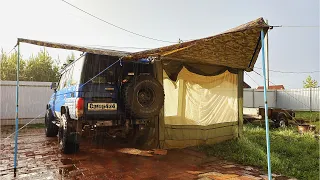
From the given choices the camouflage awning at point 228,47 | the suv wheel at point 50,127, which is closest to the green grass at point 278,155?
the camouflage awning at point 228,47

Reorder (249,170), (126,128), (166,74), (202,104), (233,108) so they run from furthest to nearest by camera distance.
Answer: (233,108)
(202,104)
(166,74)
(126,128)
(249,170)

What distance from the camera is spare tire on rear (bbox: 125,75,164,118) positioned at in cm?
533

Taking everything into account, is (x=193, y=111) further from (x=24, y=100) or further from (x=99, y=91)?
(x=24, y=100)

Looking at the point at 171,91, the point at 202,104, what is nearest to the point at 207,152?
the point at 202,104

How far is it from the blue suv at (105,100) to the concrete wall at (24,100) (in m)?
8.04

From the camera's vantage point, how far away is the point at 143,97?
5656mm

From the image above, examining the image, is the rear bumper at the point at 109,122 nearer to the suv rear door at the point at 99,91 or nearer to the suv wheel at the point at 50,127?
the suv rear door at the point at 99,91

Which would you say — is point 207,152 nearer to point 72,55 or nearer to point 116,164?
point 116,164

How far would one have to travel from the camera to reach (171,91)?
681 cm

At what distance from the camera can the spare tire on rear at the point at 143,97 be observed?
5.33 m

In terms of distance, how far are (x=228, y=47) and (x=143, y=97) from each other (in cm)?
229

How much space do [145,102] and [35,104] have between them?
A: 9.68 meters

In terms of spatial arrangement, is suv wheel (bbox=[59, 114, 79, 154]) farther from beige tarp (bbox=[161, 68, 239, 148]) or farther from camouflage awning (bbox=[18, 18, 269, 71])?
beige tarp (bbox=[161, 68, 239, 148])

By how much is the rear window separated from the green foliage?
63.1 feet
